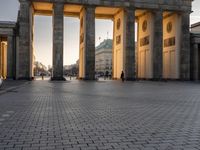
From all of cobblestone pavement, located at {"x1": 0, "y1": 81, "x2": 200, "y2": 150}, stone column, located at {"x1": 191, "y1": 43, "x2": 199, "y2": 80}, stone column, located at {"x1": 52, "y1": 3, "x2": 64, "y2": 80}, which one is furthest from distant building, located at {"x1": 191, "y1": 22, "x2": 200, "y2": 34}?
cobblestone pavement, located at {"x1": 0, "y1": 81, "x2": 200, "y2": 150}

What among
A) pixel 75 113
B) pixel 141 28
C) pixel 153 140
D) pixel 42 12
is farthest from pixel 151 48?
pixel 153 140

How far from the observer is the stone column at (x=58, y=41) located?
5181cm

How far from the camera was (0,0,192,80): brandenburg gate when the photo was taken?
5178 cm

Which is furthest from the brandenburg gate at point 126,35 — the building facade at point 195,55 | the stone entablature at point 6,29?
the building facade at point 195,55

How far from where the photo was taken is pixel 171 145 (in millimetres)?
6371

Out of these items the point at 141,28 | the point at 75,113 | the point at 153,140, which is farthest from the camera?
the point at 141,28

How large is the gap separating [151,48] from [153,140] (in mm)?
51769

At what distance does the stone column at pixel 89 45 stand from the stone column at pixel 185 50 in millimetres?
17085

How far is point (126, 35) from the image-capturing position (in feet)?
181

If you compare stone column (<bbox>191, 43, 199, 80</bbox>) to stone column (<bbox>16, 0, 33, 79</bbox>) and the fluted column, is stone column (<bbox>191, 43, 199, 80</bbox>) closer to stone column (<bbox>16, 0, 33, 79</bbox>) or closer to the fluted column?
the fluted column

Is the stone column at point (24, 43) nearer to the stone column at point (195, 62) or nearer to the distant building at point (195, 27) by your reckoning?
the stone column at point (195, 62)

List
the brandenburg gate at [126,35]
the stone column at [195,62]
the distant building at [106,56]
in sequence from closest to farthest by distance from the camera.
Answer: the brandenburg gate at [126,35]
the stone column at [195,62]
the distant building at [106,56]

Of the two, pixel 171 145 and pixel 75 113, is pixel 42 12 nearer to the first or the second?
pixel 75 113

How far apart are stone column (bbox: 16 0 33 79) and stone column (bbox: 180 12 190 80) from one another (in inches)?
1096
